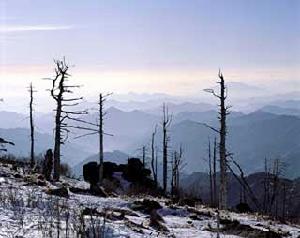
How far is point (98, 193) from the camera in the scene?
92.7 ft

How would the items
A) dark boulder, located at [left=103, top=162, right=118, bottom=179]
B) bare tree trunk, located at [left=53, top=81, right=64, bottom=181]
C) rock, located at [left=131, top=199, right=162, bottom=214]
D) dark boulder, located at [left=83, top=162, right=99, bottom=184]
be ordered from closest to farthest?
rock, located at [left=131, top=199, right=162, bottom=214]
bare tree trunk, located at [left=53, top=81, right=64, bottom=181]
dark boulder, located at [left=103, top=162, right=118, bottom=179]
dark boulder, located at [left=83, top=162, right=99, bottom=184]

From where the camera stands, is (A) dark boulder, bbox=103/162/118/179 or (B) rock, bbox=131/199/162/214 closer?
(B) rock, bbox=131/199/162/214

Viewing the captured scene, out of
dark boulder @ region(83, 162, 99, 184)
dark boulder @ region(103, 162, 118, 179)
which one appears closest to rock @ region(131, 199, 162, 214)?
dark boulder @ region(103, 162, 118, 179)

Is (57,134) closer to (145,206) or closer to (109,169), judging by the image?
(145,206)

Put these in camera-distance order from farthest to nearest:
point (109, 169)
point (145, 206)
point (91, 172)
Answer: point (109, 169) → point (91, 172) → point (145, 206)

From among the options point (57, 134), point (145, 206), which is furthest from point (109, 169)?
point (145, 206)

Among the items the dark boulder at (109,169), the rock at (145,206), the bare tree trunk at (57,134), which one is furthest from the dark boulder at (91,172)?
the rock at (145,206)

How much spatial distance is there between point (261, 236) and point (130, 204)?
730 centimetres

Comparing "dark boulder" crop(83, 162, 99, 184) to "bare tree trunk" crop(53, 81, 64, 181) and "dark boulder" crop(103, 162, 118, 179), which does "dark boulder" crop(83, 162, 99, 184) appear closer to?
"dark boulder" crop(103, 162, 118, 179)

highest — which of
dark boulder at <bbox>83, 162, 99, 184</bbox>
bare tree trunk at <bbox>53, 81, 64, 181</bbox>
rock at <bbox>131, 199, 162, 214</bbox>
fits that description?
bare tree trunk at <bbox>53, 81, 64, 181</bbox>

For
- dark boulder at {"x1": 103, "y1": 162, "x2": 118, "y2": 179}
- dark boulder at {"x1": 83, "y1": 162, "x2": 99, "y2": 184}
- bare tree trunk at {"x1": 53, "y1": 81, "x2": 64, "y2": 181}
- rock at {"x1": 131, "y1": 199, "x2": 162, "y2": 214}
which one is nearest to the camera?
rock at {"x1": 131, "y1": 199, "x2": 162, "y2": 214}

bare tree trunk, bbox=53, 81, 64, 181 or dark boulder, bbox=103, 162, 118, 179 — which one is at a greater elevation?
bare tree trunk, bbox=53, 81, 64, 181

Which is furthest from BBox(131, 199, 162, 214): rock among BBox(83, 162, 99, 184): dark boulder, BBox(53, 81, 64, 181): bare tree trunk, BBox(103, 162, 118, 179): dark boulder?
BBox(83, 162, 99, 184): dark boulder

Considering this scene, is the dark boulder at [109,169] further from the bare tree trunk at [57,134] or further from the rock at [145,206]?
the rock at [145,206]
